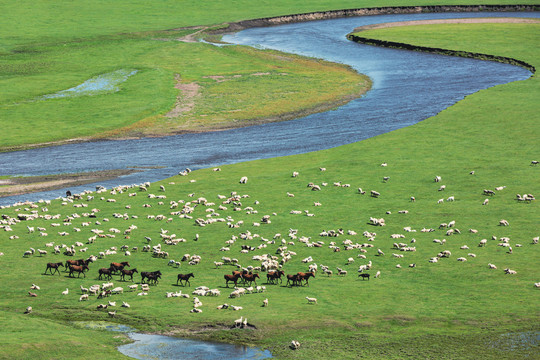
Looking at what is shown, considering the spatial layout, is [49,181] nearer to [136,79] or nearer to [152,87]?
[152,87]

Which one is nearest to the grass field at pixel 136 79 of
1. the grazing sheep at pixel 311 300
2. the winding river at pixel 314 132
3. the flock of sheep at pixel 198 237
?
the winding river at pixel 314 132

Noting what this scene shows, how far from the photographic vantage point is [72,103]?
8606cm

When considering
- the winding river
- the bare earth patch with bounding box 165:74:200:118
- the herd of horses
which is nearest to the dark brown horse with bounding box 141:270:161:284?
the herd of horses

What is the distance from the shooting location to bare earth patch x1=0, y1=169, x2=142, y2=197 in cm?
5659

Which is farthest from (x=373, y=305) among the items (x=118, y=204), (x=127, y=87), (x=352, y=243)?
(x=127, y=87)

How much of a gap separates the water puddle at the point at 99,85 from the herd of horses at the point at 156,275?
5860cm

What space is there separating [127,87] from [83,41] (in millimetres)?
42159

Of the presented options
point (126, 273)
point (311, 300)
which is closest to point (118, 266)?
point (126, 273)

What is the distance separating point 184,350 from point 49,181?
115 feet

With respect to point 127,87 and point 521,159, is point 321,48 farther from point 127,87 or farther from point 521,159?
point 521,159

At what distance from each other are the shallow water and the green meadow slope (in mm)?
552

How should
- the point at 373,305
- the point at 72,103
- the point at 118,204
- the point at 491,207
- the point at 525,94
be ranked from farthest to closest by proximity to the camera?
the point at 72,103, the point at 525,94, the point at 118,204, the point at 491,207, the point at 373,305

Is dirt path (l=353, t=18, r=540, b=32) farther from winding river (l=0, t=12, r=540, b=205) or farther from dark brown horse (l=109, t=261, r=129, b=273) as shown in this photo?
dark brown horse (l=109, t=261, r=129, b=273)

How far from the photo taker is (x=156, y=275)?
33.8 metres
